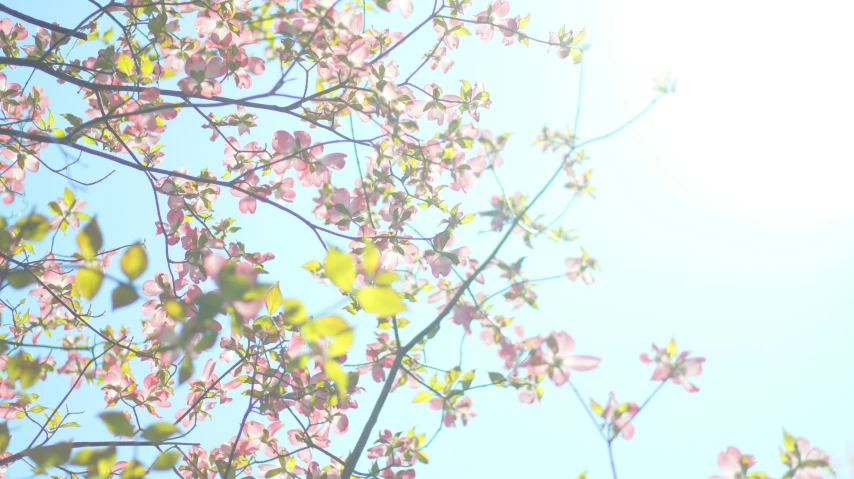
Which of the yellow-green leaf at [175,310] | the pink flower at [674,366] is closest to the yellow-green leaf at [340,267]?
the yellow-green leaf at [175,310]

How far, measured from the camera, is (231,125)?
2.49m

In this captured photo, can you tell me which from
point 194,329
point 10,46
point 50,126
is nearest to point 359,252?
point 194,329

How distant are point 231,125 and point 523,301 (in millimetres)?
1625

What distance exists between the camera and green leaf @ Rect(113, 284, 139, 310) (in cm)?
85

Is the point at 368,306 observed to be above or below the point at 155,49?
below

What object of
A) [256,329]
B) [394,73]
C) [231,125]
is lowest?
[256,329]

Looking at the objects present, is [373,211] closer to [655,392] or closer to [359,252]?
[359,252]

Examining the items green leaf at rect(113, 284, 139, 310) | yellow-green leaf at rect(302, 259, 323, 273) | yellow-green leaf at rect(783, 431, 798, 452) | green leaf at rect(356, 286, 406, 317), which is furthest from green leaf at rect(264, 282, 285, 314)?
yellow-green leaf at rect(783, 431, 798, 452)

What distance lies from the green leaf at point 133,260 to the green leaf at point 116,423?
237 mm

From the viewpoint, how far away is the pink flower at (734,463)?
1.45 metres

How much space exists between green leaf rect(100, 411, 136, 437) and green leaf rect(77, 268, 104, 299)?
20cm

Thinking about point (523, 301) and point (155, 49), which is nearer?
point (523, 301)

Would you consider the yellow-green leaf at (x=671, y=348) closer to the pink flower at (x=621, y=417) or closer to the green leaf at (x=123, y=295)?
the pink flower at (x=621, y=417)

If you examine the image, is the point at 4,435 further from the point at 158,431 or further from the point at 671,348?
the point at 671,348
